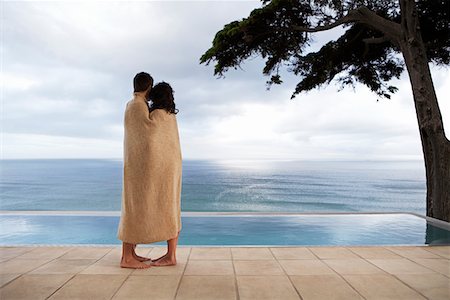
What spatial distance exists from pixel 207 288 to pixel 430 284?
1.46 m

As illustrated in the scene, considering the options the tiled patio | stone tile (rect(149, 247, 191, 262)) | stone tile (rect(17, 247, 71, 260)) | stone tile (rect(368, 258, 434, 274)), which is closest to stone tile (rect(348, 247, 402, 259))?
the tiled patio

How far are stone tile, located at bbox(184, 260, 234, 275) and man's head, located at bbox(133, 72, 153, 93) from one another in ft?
4.55

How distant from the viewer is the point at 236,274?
243cm

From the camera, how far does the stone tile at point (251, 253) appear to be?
2.86 meters


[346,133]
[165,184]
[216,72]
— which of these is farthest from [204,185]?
[165,184]

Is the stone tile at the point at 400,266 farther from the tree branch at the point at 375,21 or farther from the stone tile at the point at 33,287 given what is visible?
the tree branch at the point at 375,21

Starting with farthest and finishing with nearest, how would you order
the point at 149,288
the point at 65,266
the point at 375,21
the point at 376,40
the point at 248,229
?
1. the point at 376,40
2. the point at 375,21
3. the point at 248,229
4. the point at 65,266
5. the point at 149,288

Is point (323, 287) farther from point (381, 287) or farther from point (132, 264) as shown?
point (132, 264)

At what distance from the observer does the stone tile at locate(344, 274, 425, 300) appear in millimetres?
2062

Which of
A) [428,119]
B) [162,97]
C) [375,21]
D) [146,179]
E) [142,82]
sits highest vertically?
[375,21]

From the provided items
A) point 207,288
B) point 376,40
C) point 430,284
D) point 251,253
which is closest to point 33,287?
point 207,288

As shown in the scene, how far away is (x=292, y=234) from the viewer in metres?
4.36

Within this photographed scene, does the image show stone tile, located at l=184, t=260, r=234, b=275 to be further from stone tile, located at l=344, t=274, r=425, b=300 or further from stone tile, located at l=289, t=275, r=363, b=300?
stone tile, located at l=344, t=274, r=425, b=300

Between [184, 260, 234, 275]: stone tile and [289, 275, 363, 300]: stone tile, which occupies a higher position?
[289, 275, 363, 300]: stone tile
